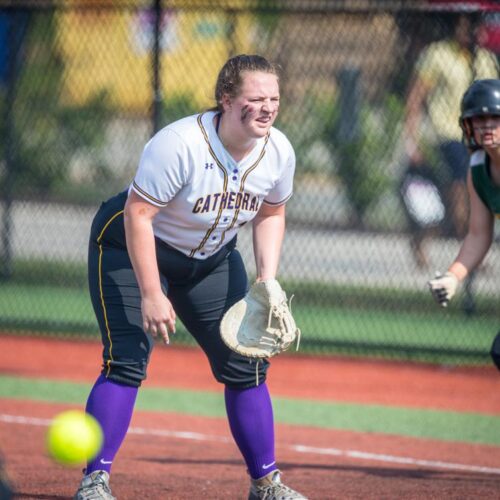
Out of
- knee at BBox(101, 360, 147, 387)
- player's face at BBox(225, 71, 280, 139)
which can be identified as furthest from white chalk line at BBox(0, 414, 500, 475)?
player's face at BBox(225, 71, 280, 139)

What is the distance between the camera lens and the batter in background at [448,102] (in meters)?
7.83

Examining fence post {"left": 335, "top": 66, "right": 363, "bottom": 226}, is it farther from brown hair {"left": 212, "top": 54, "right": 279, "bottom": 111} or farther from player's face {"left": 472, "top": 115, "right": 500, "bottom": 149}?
brown hair {"left": 212, "top": 54, "right": 279, "bottom": 111}

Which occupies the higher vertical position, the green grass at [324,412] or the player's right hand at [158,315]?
the green grass at [324,412]

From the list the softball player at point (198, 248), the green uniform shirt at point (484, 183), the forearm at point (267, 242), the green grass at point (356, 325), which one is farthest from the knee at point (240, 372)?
the green grass at point (356, 325)

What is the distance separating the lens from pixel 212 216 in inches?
155

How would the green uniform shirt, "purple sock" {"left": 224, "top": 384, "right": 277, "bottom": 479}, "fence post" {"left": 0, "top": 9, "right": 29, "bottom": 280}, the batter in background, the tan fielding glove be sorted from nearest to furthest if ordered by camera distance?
the tan fielding glove
"purple sock" {"left": 224, "top": 384, "right": 277, "bottom": 479}
the green uniform shirt
the batter in background
"fence post" {"left": 0, "top": 9, "right": 29, "bottom": 280}

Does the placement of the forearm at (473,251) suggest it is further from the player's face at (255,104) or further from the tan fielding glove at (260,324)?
the player's face at (255,104)

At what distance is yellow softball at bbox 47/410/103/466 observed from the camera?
12.7ft

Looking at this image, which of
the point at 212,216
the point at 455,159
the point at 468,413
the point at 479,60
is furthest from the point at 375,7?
the point at 212,216

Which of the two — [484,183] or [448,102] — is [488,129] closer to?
[484,183]

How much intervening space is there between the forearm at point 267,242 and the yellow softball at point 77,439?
910 mm

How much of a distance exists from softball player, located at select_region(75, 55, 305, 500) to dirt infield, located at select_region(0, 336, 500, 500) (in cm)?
53

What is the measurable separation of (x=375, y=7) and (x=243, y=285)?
431 centimetres

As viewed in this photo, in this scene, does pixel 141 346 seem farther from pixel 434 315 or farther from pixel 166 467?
pixel 434 315
